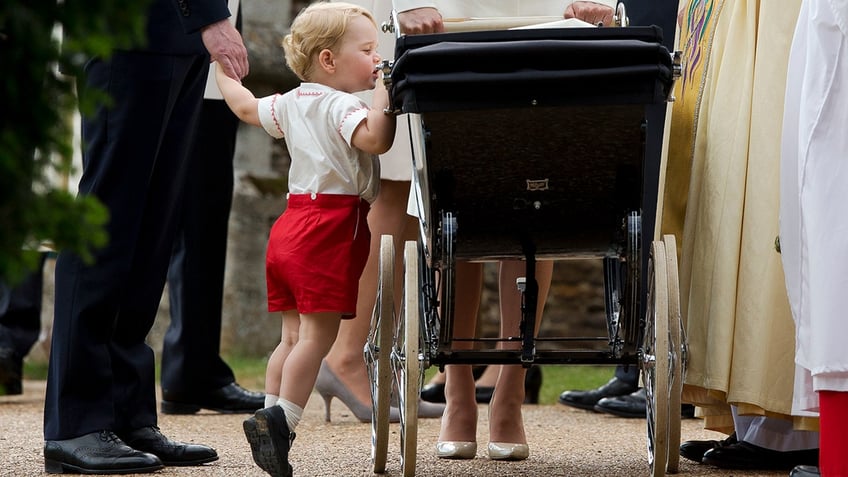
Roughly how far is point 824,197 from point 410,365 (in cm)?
99

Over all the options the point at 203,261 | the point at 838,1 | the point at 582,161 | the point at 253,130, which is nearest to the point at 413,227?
the point at 203,261

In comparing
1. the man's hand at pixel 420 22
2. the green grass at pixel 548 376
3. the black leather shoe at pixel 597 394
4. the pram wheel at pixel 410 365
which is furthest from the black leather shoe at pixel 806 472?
the green grass at pixel 548 376

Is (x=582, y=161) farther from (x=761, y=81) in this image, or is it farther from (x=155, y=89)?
(x=155, y=89)

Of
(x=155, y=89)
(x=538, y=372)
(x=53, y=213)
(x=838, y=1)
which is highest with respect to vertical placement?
(x=838, y=1)

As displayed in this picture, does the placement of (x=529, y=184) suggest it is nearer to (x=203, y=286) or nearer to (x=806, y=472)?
(x=806, y=472)

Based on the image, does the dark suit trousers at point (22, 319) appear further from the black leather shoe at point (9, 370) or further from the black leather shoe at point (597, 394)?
the black leather shoe at point (597, 394)

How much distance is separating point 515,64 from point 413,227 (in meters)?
1.96

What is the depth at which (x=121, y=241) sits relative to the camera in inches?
127

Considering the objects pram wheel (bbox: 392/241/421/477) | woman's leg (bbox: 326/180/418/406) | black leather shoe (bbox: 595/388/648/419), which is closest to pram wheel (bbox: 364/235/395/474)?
pram wheel (bbox: 392/241/421/477)

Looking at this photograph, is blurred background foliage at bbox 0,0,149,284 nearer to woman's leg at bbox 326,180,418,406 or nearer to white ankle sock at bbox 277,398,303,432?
white ankle sock at bbox 277,398,303,432

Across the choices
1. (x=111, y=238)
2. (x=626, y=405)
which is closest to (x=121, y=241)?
(x=111, y=238)

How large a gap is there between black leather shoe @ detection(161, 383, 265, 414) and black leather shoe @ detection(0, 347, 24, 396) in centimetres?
88

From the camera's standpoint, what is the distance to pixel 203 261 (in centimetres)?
506

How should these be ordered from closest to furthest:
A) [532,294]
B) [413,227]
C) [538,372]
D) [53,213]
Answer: [53,213] → [532,294] → [413,227] → [538,372]
